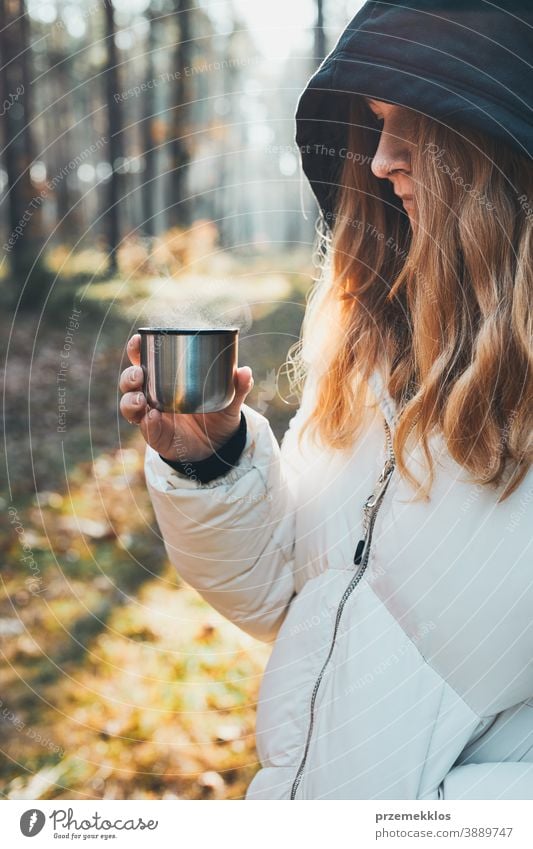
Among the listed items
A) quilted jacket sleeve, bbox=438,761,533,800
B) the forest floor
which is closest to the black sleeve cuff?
quilted jacket sleeve, bbox=438,761,533,800

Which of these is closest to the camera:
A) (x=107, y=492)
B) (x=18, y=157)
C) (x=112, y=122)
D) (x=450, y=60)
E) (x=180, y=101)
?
(x=450, y=60)

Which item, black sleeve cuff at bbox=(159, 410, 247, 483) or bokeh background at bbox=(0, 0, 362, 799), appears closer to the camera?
black sleeve cuff at bbox=(159, 410, 247, 483)

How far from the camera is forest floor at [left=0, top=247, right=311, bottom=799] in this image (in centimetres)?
221

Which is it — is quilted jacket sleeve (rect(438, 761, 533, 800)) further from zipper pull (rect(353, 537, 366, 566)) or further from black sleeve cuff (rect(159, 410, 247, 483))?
black sleeve cuff (rect(159, 410, 247, 483))

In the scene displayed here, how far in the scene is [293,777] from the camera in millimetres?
1307

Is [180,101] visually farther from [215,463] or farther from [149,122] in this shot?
[215,463]

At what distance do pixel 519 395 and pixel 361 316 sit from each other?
43 centimetres

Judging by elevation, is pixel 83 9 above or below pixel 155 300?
above

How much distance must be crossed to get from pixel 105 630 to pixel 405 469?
2.07 m

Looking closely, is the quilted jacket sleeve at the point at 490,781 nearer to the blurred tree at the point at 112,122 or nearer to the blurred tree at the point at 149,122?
the blurred tree at the point at 112,122

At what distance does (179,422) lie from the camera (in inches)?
53.1

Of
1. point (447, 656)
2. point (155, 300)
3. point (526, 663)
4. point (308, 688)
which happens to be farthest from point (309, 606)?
point (155, 300)

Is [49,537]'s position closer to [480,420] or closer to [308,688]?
[308,688]

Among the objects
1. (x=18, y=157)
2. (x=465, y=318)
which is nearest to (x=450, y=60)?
(x=465, y=318)
